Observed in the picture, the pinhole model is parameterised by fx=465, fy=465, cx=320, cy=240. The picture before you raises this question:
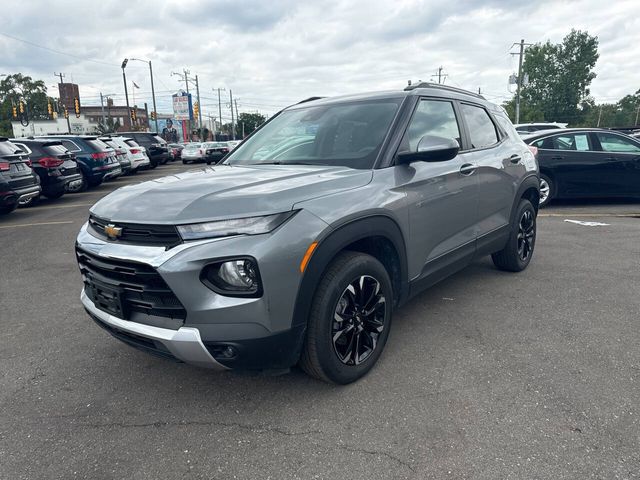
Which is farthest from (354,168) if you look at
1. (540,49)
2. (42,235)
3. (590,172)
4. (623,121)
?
(623,121)

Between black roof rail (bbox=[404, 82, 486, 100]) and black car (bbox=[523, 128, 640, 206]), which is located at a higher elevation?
black roof rail (bbox=[404, 82, 486, 100])

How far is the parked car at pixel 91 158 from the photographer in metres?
13.8

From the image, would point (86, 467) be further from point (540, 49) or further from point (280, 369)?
point (540, 49)

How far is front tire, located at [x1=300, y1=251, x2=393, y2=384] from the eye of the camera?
2.48 meters

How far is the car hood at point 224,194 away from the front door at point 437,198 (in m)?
0.46

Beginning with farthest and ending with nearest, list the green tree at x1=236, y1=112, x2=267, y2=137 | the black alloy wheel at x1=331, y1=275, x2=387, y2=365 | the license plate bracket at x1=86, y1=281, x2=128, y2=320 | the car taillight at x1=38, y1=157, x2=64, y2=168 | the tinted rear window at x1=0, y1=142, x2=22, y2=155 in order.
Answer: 1. the green tree at x1=236, y1=112, x2=267, y2=137
2. the car taillight at x1=38, y1=157, x2=64, y2=168
3. the tinted rear window at x1=0, y1=142, x2=22, y2=155
4. the black alloy wheel at x1=331, y1=275, x2=387, y2=365
5. the license plate bracket at x1=86, y1=281, x2=128, y2=320

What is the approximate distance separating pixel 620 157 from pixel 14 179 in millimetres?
11532

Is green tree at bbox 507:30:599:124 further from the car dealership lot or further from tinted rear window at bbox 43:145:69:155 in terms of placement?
the car dealership lot

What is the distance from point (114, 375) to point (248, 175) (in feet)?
5.12

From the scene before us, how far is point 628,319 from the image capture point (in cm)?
368

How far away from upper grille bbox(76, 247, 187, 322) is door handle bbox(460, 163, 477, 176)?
239 centimetres

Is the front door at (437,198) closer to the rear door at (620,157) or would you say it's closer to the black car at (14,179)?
the rear door at (620,157)

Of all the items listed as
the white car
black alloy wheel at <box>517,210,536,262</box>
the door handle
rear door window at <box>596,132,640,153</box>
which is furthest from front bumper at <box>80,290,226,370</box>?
the white car

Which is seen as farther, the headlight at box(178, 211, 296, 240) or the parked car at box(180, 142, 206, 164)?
the parked car at box(180, 142, 206, 164)
